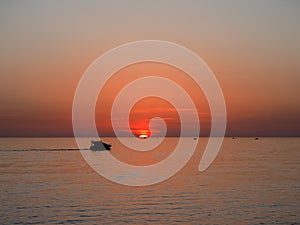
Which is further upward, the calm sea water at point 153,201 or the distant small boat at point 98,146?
the distant small boat at point 98,146

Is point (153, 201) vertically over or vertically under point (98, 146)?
under

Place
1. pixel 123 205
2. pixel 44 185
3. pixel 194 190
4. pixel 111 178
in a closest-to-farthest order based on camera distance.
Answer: pixel 123 205 → pixel 194 190 → pixel 44 185 → pixel 111 178

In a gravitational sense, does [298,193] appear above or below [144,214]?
above

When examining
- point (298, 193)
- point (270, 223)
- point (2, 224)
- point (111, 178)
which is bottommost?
point (2, 224)

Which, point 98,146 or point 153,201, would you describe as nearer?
point 153,201

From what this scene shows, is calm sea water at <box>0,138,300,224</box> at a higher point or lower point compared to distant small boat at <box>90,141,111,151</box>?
lower

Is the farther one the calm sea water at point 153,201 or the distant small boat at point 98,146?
the distant small boat at point 98,146

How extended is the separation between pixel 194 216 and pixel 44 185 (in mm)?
31115

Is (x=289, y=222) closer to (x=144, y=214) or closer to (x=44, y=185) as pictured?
(x=144, y=214)

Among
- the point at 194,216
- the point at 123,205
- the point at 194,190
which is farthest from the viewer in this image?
the point at 194,190

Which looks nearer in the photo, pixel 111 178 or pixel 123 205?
pixel 123 205

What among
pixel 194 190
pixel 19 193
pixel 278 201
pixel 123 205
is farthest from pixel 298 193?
pixel 19 193

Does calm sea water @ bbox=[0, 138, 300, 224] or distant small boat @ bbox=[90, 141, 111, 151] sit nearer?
calm sea water @ bbox=[0, 138, 300, 224]

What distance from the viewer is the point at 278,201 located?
1832 inches
